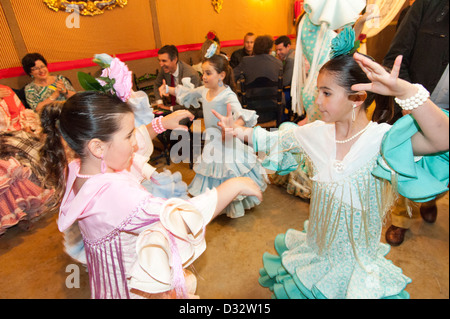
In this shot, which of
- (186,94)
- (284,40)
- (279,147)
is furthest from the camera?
(284,40)

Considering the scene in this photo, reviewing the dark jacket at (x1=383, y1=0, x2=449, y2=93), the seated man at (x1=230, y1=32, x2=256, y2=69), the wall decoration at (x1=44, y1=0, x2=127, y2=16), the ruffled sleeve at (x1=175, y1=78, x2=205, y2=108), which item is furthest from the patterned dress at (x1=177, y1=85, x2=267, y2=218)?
the wall decoration at (x1=44, y1=0, x2=127, y2=16)

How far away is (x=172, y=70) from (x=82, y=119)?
2553mm

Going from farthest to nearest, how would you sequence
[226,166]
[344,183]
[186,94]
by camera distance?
[186,94] < [226,166] < [344,183]

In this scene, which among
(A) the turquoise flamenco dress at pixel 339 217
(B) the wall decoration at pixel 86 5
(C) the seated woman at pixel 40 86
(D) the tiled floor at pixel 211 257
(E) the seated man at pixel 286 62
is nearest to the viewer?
(A) the turquoise flamenco dress at pixel 339 217

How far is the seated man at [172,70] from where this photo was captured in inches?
127

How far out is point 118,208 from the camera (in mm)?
972

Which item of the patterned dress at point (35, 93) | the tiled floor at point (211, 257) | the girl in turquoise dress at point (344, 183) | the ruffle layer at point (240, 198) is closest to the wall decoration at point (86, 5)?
the patterned dress at point (35, 93)

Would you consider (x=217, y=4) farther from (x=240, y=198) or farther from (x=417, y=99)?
(x=417, y=99)

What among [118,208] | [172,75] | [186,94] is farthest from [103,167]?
[172,75]

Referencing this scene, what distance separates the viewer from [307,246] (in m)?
1.47

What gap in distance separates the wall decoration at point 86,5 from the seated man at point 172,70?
1.36 metres

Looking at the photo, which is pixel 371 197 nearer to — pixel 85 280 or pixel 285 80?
pixel 85 280

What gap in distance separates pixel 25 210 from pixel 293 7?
6.75 m

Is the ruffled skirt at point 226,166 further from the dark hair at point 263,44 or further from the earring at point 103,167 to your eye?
the earring at point 103,167
